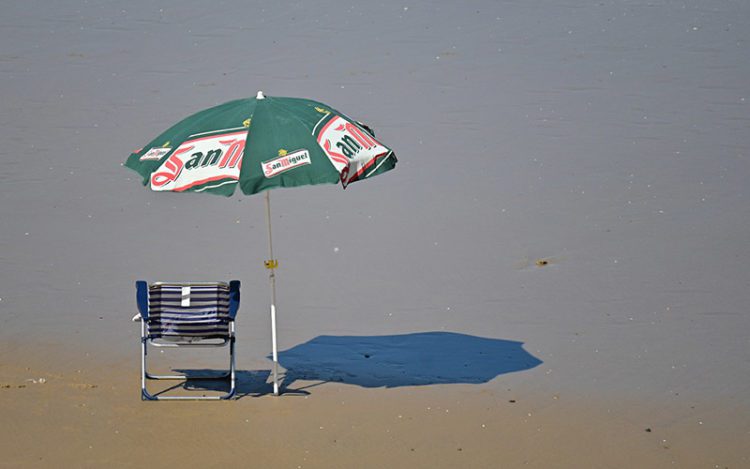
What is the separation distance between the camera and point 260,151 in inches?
294

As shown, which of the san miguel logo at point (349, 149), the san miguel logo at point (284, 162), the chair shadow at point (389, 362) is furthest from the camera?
the chair shadow at point (389, 362)

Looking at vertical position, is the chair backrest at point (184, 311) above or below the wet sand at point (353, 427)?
above

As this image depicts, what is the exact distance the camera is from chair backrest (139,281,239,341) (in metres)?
7.73

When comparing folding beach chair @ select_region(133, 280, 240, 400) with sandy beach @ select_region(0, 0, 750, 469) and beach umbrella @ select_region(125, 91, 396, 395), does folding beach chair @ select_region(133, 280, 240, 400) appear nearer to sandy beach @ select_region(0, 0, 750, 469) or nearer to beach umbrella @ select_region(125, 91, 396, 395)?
sandy beach @ select_region(0, 0, 750, 469)

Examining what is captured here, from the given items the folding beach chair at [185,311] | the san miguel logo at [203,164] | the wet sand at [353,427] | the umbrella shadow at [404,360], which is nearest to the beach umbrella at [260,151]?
the san miguel logo at [203,164]

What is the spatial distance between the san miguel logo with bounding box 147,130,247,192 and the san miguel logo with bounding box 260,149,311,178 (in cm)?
19

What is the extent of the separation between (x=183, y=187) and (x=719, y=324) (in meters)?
4.76

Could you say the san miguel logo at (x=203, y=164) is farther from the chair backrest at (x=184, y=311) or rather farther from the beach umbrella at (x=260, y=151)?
the chair backrest at (x=184, y=311)

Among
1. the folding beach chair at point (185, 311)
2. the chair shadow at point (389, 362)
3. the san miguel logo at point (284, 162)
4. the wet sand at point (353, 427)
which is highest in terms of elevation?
the san miguel logo at point (284, 162)

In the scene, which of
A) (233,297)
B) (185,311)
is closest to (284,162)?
(233,297)

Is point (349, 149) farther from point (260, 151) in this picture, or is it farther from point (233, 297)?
point (233, 297)

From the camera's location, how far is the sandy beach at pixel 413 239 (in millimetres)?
7652

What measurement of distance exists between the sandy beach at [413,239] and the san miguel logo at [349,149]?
162 centimetres

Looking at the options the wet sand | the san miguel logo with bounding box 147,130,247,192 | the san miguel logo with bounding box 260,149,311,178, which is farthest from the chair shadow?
the san miguel logo with bounding box 260,149,311,178
